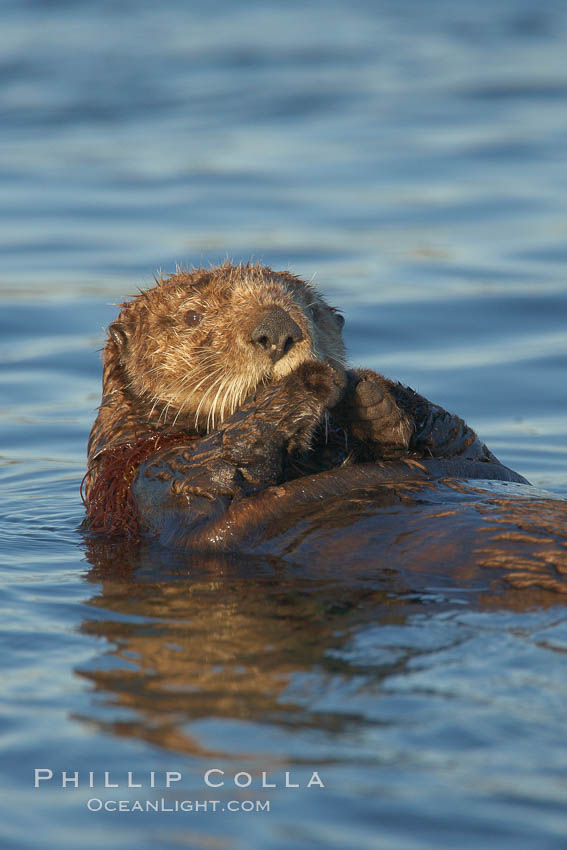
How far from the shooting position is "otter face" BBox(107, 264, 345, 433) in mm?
4480

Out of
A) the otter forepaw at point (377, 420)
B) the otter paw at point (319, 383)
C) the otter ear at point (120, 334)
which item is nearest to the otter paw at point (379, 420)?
the otter forepaw at point (377, 420)

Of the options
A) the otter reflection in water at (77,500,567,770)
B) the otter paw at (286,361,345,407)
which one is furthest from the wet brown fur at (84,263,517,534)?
the otter reflection in water at (77,500,567,770)

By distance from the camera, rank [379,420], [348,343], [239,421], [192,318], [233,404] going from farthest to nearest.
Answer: [348,343]
[192,318]
[233,404]
[379,420]
[239,421]

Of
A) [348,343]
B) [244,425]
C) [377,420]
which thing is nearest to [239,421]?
[244,425]

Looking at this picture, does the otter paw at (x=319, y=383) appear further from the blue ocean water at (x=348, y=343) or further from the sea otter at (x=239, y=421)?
the blue ocean water at (x=348, y=343)

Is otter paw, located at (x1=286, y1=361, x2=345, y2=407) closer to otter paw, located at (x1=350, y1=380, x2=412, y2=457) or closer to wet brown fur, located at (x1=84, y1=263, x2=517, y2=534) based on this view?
wet brown fur, located at (x1=84, y1=263, x2=517, y2=534)

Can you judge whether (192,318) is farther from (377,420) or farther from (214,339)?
(377,420)

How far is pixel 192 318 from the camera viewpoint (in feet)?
16.3

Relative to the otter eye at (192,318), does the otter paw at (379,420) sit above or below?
below

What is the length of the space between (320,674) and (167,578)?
1.18 m

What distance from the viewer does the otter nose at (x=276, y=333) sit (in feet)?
14.4

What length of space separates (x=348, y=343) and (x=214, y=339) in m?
4.01

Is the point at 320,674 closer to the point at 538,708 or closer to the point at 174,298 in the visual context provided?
the point at 538,708

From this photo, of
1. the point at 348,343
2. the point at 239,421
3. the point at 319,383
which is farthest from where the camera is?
the point at 348,343
